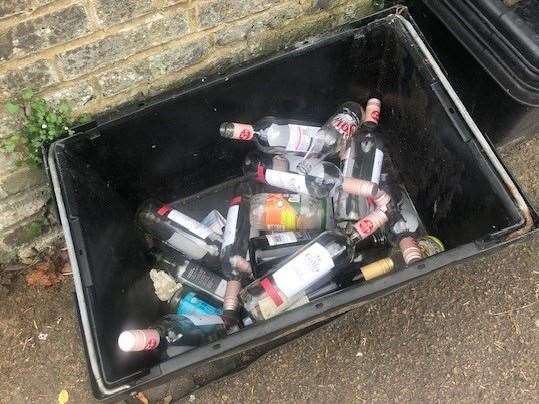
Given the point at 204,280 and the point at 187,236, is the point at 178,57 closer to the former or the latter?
the point at 187,236

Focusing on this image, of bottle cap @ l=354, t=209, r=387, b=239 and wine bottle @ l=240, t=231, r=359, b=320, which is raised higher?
bottle cap @ l=354, t=209, r=387, b=239

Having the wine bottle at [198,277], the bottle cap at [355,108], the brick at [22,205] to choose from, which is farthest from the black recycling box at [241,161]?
the brick at [22,205]

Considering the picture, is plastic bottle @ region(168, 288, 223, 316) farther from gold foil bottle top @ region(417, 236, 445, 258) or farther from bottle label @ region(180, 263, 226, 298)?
gold foil bottle top @ region(417, 236, 445, 258)

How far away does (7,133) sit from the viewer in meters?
1.79

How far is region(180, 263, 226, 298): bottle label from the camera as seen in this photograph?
2.07m

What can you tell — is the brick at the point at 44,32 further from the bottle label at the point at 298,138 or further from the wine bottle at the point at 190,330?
the wine bottle at the point at 190,330

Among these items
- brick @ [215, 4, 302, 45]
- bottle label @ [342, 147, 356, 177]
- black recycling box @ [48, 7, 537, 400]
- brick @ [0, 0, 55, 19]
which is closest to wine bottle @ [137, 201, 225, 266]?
black recycling box @ [48, 7, 537, 400]

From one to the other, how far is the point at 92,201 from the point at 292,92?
34.2 inches

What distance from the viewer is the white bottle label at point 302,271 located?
1789 millimetres

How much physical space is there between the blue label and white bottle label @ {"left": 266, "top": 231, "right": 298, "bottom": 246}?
1.03 feet

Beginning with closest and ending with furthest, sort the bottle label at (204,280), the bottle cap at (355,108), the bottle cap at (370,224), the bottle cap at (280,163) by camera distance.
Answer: the bottle cap at (370,224) → the bottle label at (204,280) → the bottle cap at (280,163) → the bottle cap at (355,108)

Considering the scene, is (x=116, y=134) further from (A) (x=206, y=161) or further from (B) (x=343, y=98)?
(B) (x=343, y=98)

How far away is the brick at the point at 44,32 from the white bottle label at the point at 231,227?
0.82m

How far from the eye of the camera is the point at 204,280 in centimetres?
208
